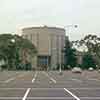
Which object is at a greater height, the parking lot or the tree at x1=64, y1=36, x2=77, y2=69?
the parking lot

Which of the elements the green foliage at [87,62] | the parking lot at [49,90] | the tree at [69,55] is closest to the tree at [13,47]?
the tree at [69,55]

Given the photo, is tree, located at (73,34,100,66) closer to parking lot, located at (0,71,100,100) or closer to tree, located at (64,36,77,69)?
tree, located at (64,36,77,69)

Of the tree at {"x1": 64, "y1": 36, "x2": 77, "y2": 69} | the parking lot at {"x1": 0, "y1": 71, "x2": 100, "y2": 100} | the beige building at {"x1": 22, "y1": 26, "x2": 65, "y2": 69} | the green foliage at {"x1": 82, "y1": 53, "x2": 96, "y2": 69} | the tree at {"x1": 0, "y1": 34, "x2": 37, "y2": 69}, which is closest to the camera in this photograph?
the parking lot at {"x1": 0, "y1": 71, "x2": 100, "y2": 100}

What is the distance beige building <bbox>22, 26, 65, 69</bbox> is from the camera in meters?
183

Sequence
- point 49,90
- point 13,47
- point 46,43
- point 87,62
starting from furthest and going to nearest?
point 87,62 → point 46,43 → point 13,47 → point 49,90

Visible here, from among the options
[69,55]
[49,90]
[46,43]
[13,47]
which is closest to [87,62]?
[69,55]

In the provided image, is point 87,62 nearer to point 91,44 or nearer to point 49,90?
point 91,44

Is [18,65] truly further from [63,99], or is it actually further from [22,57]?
[63,99]

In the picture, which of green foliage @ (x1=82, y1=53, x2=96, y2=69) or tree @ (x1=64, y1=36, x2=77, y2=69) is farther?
tree @ (x1=64, y1=36, x2=77, y2=69)

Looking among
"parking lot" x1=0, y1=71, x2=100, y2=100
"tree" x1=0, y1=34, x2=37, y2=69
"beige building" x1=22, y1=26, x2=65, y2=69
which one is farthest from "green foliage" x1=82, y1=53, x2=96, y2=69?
"parking lot" x1=0, y1=71, x2=100, y2=100

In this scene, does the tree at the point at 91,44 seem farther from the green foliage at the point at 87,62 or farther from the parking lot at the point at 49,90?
the parking lot at the point at 49,90

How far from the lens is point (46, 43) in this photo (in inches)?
7505

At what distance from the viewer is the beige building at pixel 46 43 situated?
18325cm

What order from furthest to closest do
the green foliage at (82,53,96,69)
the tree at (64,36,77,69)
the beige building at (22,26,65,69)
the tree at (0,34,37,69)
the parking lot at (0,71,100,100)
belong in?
1. the tree at (64,36,77,69)
2. the green foliage at (82,53,96,69)
3. the beige building at (22,26,65,69)
4. the tree at (0,34,37,69)
5. the parking lot at (0,71,100,100)
